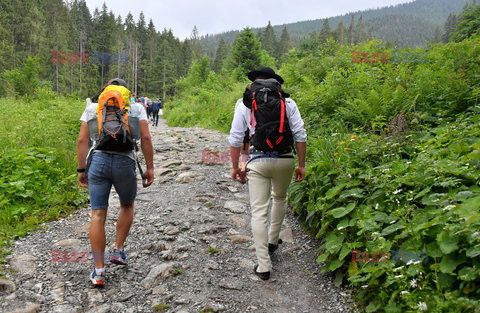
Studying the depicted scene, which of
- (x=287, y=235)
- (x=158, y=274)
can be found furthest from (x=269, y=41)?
(x=158, y=274)

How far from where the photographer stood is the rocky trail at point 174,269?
3242 mm

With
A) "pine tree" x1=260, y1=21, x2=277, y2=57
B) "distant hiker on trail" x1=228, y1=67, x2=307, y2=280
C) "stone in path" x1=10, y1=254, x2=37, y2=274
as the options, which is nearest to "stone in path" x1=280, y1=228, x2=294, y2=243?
"distant hiker on trail" x1=228, y1=67, x2=307, y2=280

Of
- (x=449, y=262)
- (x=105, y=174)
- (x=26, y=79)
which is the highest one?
(x=26, y=79)

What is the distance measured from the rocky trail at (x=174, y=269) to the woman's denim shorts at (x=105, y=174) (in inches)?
37.3

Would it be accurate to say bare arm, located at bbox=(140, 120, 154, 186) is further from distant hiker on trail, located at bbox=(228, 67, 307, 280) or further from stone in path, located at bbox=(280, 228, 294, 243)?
stone in path, located at bbox=(280, 228, 294, 243)

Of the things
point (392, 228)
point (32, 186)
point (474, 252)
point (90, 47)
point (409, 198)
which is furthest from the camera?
point (90, 47)

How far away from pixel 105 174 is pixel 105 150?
0.25m

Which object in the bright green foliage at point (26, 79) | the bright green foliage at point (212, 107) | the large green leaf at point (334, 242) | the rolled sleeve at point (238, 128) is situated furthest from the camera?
the bright green foliage at point (26, 79)

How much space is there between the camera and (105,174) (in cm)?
335

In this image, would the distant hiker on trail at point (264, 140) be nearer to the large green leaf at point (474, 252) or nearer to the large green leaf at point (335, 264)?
the large green leaf at point (335, 264)

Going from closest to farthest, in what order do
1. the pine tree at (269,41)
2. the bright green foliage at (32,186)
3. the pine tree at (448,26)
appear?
the bright green foliage at (32,186)
the pine tree at (448,26)
the pine tree at (269,41)

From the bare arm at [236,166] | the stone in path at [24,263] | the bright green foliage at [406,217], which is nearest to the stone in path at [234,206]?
the bright green foliage at [406,217]

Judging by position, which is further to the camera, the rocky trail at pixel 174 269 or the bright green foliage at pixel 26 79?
the bright green foliage at pixel 26 79

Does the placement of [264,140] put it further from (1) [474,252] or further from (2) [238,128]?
(1) [474,252]
